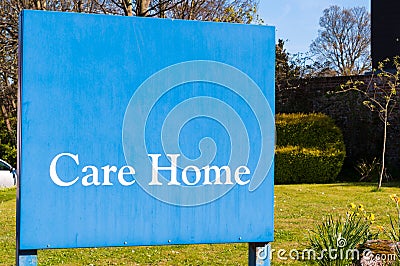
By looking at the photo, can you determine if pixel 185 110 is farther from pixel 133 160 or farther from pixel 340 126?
pixel 340 126

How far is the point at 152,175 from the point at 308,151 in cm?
1315

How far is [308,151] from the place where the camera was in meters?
16.6

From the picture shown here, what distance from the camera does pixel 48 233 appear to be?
12.1 feet

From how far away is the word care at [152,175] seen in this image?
3713 millimetres

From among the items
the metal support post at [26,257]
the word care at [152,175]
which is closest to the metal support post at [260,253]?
the word care at [152,175]

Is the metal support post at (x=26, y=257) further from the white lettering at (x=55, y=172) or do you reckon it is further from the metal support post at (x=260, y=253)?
the metal support post at (x=260, y=253)

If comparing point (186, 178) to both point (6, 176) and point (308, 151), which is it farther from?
point (6, 176)

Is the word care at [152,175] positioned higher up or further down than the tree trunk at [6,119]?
further down

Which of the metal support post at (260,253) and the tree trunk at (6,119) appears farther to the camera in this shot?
the tree trunk at (6,119)

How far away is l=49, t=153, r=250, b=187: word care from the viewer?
371 cm

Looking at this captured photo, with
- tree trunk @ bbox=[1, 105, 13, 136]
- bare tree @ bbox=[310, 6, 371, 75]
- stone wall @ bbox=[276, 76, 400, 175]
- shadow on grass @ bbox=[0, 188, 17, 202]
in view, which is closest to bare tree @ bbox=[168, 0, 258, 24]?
stone wall @ bbox=[276, 76, 400, 175]

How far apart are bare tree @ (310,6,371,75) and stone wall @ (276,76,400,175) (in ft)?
34.6

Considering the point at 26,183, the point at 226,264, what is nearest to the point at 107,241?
the point at 26,183

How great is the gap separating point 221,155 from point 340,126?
48.2 ft
